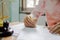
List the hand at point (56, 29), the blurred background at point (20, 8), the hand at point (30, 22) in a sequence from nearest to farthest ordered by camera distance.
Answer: the hand at point (56, 29) < the hand at point (30, 22) < the blurred background at point (20, 8)

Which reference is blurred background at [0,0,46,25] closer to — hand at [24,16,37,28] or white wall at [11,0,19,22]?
white wall at [11,0,19,22]

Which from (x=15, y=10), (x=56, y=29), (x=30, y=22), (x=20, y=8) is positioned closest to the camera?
(x=56, y=29)

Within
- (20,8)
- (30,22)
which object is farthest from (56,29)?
(20,8)

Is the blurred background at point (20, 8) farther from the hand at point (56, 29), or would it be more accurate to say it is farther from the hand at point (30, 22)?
the hand at point (56, 29)

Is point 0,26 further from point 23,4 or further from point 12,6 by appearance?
point 23,4

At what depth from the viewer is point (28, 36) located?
724mm

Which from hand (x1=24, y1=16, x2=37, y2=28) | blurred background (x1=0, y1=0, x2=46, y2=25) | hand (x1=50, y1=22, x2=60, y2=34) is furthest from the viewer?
blurred background (x1=0, y1=0, x2=46, y2=25)

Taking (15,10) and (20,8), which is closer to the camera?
(15,10)

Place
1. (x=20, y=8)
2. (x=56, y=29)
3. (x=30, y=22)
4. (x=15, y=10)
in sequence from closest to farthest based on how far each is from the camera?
(x=56, y=29), (x=30, y=22), (x=15, y=10), (x=20, y=8)

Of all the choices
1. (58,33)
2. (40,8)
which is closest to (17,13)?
(40,8)

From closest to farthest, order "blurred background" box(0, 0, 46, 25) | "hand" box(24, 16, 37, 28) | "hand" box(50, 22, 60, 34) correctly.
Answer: "hand" box(50, 22, 60, 34) → "hand" box(24, 16, 37, 28) → "blurred background" box(0, 0, 46, 25)

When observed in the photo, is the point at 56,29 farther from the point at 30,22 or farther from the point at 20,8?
the point at 20,8

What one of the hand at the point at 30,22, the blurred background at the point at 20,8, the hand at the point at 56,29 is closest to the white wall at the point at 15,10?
the blurred background at the point at 20,8

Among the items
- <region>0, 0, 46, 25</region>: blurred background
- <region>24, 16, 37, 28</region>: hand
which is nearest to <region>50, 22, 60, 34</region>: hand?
<region>24, 16, 37, 28</region>: hand
